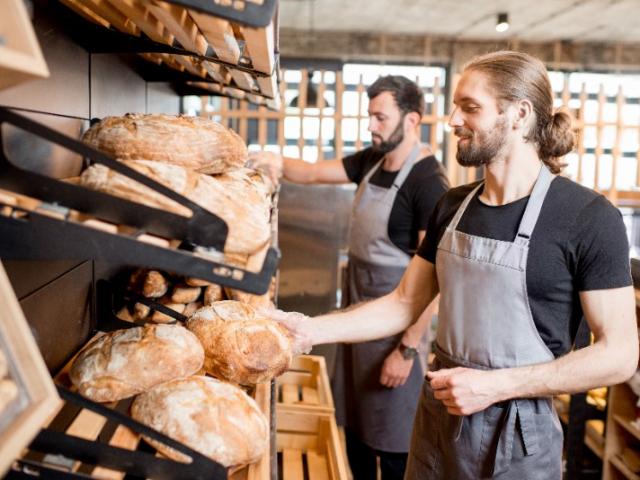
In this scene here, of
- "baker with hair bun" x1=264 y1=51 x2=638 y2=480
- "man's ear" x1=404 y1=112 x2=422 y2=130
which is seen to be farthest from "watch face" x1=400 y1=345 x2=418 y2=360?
"man's ear" x1=404 y1=112 x2=422 y2=130

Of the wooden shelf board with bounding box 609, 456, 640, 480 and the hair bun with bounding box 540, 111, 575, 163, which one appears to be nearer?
the hair bun with bounding box 540, 111, 575, 163

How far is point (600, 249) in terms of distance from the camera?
→ 1.44 metres

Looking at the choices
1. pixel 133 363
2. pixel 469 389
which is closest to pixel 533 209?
pixel 469 389

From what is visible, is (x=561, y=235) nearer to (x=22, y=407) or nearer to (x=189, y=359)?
(x=189, y=359)

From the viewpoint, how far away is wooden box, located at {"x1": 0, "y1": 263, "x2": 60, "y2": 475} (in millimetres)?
566

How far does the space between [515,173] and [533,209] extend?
0.38 ft

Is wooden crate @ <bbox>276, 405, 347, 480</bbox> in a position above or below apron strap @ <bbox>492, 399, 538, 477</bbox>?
below

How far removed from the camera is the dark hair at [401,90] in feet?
9.36

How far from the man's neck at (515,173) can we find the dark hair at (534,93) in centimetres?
4

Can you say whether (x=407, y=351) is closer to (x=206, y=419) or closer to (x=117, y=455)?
(x=206, y=419)

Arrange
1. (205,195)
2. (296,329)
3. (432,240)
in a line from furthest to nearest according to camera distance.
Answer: (432,240)
(296,329)
(205,195)

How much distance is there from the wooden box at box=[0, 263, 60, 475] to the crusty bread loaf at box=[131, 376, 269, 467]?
0.27 meters

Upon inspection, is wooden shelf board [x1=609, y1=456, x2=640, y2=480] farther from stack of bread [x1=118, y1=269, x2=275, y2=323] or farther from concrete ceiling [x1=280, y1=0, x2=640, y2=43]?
concrete ceiling [x1=280, y1=0, x2=640, y2=43]

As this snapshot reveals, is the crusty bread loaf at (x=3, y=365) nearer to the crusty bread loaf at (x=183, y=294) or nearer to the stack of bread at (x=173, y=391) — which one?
the stack of bread at (x=173, y=391)
